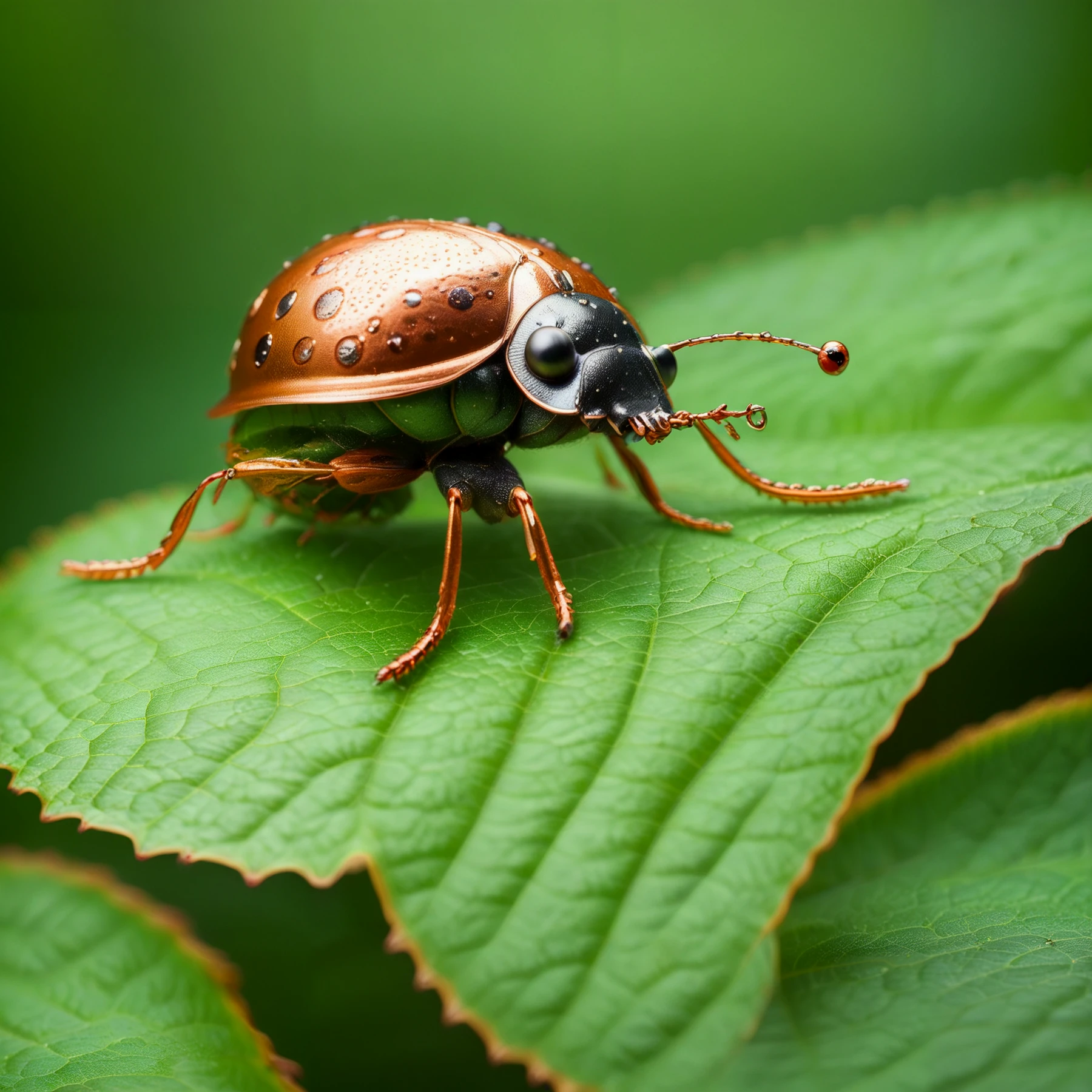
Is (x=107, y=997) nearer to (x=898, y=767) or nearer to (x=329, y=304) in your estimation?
(x=329, y=304)

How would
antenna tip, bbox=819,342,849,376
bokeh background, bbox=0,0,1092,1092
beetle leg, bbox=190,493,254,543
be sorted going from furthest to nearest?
bokeh background, bbox=0,0,1092,1092, beetle leg, bbox=190,493,254,543, antenna tip, bbox=819,342,849,376

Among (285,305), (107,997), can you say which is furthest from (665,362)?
(107,997)

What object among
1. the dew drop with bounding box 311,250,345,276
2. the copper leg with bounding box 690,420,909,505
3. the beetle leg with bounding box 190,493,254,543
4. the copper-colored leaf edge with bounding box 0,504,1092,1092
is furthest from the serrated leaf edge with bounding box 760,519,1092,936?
the beetle leg with bounding box 190,493,254,543

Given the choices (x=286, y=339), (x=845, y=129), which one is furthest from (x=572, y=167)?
(x=286, y=339)

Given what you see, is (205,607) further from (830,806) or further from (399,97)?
(399,97)

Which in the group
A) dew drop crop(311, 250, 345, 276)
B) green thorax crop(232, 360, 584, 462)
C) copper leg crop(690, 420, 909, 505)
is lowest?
copper leg crop(690, 420, 909, 505)

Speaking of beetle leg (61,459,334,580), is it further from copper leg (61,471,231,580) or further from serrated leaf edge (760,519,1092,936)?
serrated leaf edge (760,519,1092,936)
